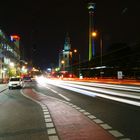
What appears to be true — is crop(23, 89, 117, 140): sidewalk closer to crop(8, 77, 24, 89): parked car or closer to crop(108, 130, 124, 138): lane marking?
crop(108, 130, 124, 138): lane marking

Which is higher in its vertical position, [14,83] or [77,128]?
[14,83]

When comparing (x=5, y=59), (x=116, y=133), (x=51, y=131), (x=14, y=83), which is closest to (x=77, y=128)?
(x=51, y=131)

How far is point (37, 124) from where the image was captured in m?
12.6

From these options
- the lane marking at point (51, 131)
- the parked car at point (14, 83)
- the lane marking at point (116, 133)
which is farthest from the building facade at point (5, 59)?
the lane marking at point (116, 133)

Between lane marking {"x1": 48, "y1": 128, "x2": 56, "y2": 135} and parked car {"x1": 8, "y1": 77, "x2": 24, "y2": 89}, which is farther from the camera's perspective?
parked car {"x1": 8, "y1": 77, "x2": 24, "y2": 89}

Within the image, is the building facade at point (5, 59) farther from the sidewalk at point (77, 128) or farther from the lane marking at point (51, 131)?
the lane marking at point (51, 131)

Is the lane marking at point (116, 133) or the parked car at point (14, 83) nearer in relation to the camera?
the lane marking at point (116, 133)

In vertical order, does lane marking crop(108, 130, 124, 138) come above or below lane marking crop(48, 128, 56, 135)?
above

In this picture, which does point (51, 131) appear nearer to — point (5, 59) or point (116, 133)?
point (116, 133)

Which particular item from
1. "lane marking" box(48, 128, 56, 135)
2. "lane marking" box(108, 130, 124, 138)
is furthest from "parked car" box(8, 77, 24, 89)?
"lane marking" box(108, 130, 124, 138)

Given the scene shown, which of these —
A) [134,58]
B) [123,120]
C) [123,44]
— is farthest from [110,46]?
[123,120]

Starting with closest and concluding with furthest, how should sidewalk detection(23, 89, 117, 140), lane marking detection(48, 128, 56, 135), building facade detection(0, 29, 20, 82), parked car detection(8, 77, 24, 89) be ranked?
sidewalk detection(23, 89, 117, 140)
lane marking detection(48, 128, 56, 135)
parked car detection(8, 77, 24, 89)
building facade detection(0, 29, 20, 82)

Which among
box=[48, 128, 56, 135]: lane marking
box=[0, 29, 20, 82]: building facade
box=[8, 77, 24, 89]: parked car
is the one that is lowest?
box=[48, 128, 56, 135]: lane marking

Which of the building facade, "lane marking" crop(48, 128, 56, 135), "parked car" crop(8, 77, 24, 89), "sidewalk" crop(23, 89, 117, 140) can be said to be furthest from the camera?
the building facade
